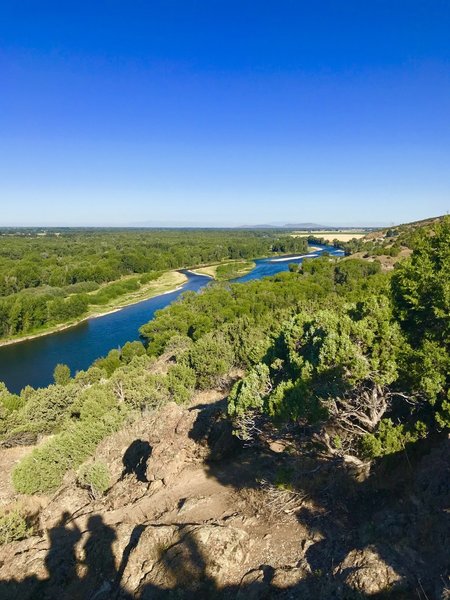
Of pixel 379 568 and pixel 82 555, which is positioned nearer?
pixel 379 568

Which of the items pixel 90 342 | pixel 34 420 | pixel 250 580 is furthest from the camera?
pixel 90 342

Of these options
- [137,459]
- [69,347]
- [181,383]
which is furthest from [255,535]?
[69,347]

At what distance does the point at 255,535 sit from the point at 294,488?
7.07 ft

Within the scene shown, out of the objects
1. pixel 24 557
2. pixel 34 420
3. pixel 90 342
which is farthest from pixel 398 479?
pixel 90 342

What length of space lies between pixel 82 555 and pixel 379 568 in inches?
414

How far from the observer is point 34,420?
31906mm

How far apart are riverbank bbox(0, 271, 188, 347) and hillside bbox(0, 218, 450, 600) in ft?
200

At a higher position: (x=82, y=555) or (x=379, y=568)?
(x=379, y=568)

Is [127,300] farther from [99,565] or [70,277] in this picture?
[99,565]

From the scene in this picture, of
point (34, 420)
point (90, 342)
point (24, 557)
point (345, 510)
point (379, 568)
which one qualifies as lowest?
point (90, 342)

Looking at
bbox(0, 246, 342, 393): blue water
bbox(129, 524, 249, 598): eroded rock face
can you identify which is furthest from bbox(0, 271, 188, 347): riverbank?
bbox(129, 524, 249, 598): eroded rock face

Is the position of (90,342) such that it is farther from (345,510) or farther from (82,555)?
(345,510)

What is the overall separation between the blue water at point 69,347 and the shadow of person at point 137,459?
121 ft

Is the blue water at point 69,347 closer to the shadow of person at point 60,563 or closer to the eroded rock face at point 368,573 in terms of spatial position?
the shadow of person at point 60,563
